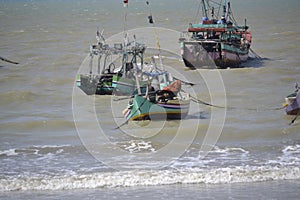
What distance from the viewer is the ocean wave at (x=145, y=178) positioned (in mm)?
15203

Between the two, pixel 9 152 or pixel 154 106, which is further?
pixel 154 106

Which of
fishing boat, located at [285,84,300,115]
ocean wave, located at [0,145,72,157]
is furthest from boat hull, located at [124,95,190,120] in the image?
fishing boat, located at [285,84,300,115]

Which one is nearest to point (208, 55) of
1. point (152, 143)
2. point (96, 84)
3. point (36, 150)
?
point (96, 84)

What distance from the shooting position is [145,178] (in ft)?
51.2

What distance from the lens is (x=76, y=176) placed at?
15.8 metres

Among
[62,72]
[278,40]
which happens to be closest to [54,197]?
[62,72]

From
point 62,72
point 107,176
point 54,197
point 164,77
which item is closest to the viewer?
point 54,197

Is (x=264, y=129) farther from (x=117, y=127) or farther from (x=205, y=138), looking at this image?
(x=117, y=127)

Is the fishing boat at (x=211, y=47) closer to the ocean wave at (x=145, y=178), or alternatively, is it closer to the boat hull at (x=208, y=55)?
the boat hull at (x=208, y=55)

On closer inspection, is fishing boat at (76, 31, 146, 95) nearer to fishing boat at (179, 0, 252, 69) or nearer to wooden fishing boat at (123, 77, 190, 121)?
wooden fishing boat at (123, 77, 190, 121)

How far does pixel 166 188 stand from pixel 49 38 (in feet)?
137

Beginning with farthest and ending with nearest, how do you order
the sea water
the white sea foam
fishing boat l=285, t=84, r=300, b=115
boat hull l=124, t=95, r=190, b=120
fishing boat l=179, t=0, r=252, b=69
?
fishing boat l=179, t=0, r=252, b=69, fishing boat l=285, t=84, r=300, b=115, boat hull l=124, t=95, r=190, b=120, the white sea foam, the sea water

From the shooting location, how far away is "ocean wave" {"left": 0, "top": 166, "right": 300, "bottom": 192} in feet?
49.9

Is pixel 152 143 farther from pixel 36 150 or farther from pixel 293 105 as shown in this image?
pixel 293 105
